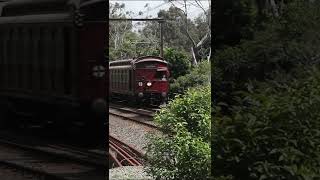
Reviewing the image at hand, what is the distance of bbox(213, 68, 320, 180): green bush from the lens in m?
4.43

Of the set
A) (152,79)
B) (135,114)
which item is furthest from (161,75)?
(135,114)

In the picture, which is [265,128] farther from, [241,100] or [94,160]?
[94,160]

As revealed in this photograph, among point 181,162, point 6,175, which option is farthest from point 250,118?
point 6,175

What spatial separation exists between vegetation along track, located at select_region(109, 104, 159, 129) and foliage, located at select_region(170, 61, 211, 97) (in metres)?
Answer: 0.25

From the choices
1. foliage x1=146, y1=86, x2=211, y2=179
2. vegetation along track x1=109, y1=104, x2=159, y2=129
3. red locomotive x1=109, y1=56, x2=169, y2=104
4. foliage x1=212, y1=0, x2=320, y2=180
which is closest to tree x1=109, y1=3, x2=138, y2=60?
red locomotive x1=109, y1=56, x2=169, y2=104

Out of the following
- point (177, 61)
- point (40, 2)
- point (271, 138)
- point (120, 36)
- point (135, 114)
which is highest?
point (40, 2)

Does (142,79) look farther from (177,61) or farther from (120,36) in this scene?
(120,36)

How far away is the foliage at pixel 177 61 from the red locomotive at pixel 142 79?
2.2 inches

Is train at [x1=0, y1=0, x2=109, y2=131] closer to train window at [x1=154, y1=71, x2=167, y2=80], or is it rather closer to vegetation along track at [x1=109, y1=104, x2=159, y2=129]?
vegetation along track at [x1=109, y1=104, x2=159, y2=129]

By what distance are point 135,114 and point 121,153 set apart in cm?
34

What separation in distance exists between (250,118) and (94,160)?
3.87ft

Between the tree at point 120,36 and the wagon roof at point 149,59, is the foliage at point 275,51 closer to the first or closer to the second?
the wagon roof at point 149,59

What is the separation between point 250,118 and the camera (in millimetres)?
4508

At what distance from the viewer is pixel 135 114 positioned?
466 cm
